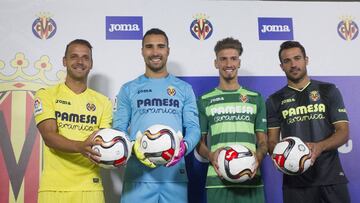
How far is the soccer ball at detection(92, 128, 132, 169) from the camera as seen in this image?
223cm

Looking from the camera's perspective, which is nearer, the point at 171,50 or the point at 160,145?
the point at 160,145

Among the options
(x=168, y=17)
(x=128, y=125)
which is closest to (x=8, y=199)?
(x=128, y=125)

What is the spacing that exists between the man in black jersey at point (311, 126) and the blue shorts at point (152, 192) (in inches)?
29.5

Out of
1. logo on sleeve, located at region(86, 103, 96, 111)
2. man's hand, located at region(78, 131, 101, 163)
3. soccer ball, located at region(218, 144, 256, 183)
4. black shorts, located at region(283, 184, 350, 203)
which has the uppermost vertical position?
logo on sleeve, located at region(86, 103, 96, 111)

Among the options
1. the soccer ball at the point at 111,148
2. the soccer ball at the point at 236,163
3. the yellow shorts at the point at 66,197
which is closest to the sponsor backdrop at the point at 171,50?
the yellow shorts at the point at 66,197

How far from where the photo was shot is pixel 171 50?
137 inches

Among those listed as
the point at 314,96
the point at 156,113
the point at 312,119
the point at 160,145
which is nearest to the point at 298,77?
the point at 314,96

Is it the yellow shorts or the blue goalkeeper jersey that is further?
the blue goalkeeper jersey

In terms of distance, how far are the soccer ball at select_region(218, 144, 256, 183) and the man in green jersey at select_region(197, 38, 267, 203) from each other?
4.4 inches

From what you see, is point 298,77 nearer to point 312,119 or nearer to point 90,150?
point 312,119

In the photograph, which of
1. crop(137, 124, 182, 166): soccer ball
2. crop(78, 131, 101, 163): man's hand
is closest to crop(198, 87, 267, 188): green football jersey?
crop(137, 124, 182, 166): soccer ball

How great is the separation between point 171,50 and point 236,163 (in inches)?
55.6

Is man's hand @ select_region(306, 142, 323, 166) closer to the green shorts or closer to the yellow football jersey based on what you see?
the green shorts

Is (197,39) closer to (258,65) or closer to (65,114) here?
(258,65)
